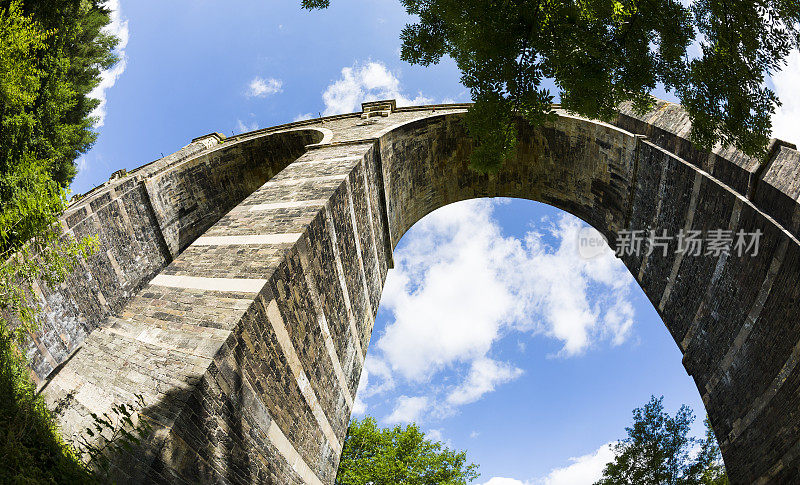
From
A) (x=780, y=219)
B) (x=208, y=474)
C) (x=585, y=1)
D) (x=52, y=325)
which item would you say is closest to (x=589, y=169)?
(x=780, y=219)

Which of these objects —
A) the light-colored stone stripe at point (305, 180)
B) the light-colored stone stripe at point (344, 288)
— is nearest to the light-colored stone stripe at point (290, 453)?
the light-colored stone stripe at point (344, 288)

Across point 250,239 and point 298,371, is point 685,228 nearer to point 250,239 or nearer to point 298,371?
point 298,371

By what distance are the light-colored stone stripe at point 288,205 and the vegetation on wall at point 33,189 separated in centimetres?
268

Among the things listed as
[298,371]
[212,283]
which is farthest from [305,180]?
[298,371]

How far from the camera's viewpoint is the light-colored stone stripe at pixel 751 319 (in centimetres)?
578

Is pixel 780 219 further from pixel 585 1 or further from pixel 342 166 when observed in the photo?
pixel 342 166

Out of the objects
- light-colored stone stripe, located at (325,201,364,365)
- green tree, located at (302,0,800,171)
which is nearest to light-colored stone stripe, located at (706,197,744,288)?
green tree, located at (302,0,800,171)

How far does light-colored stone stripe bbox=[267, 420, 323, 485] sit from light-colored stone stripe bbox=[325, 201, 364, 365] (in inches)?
105

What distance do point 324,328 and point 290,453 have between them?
6.52 feet

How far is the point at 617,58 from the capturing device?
492 centimetres

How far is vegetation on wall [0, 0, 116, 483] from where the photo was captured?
3.18 metres

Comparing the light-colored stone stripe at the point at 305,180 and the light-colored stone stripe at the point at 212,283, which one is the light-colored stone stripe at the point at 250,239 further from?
the light-colored stone stripe at the point at 305,180

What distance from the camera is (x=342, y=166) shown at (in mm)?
7895

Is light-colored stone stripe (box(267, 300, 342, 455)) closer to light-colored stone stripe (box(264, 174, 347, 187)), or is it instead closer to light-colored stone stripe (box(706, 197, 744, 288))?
light-colored stone stripe (box(264, 174, 347, 187))
